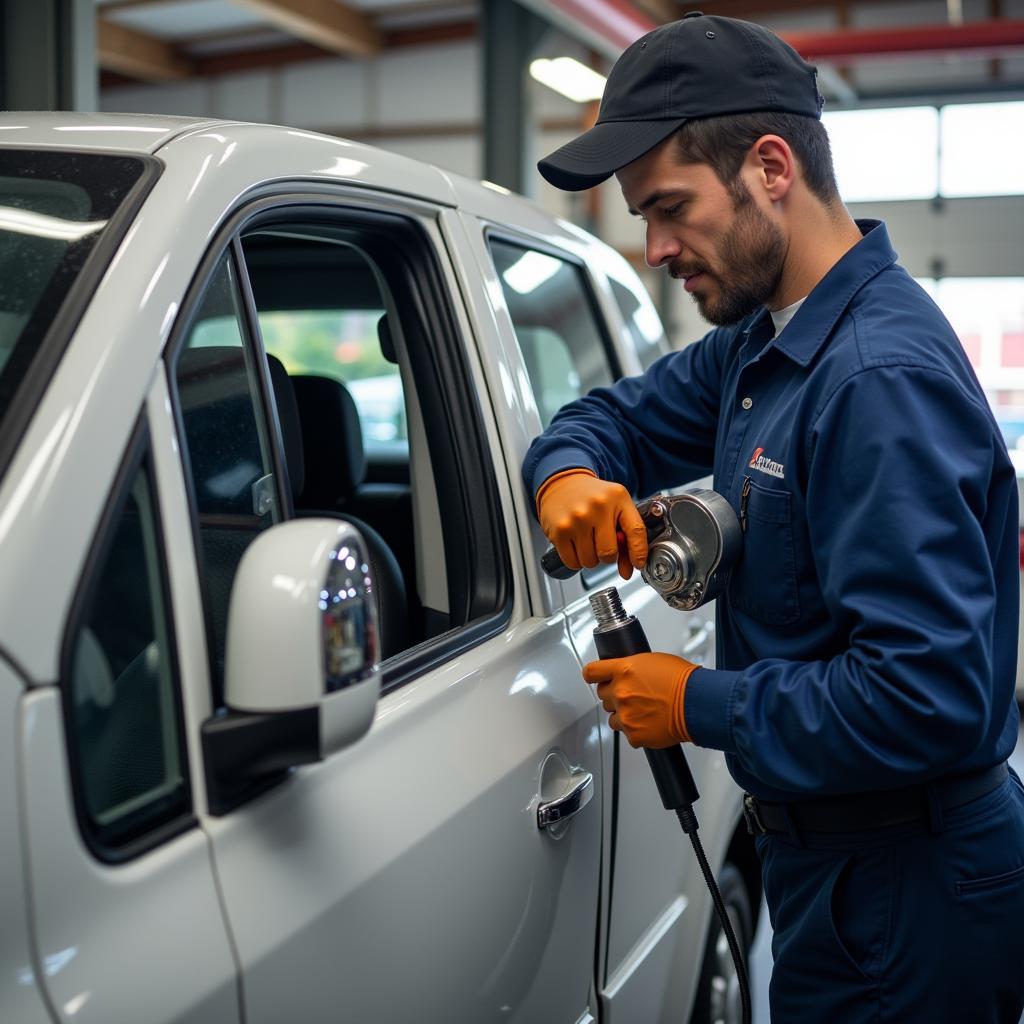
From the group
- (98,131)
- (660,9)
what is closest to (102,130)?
(98,131)

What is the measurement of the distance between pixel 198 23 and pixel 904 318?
11805mm

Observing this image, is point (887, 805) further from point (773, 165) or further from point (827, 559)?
point (773, 165)

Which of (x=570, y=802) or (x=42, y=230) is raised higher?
(x=42, y=230)

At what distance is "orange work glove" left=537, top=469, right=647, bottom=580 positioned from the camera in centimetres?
158

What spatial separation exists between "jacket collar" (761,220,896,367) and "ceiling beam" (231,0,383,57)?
24.3ft

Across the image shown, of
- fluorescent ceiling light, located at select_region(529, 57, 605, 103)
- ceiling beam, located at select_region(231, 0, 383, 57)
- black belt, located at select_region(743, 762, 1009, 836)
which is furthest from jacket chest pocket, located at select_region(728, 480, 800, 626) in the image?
ceiling beam, located at select_region(231, 0, 383, 57)

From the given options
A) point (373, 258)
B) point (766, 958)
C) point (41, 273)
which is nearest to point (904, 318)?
point (373, 258)

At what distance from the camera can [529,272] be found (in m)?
2.14

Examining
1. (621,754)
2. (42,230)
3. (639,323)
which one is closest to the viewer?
(42,230)

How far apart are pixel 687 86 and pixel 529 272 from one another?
0.67 m

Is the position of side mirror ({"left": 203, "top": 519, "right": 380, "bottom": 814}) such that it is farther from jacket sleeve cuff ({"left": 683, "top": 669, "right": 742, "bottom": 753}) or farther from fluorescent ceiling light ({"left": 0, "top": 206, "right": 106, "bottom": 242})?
jacket sleeve cuff ({"left": 683, "top": 669, "right": 742, "bottom": 753})

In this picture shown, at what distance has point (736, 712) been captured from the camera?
1380 millimetres

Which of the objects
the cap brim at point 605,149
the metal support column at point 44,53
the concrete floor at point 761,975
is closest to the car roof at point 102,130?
the cap brim at point 605,149

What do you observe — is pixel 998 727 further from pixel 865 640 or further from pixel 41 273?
pixel 41 273
